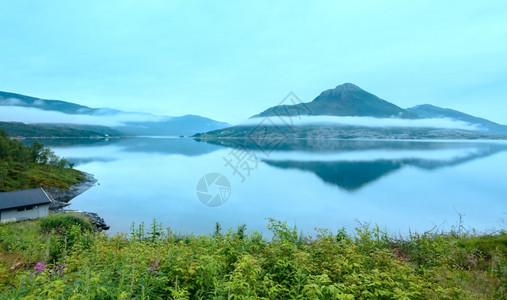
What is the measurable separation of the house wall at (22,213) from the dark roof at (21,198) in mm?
621

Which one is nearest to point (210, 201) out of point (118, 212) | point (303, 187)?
point (118, 212)

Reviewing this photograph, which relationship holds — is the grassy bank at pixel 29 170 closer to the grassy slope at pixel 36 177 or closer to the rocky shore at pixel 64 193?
the grassy slope at pixel 36 177

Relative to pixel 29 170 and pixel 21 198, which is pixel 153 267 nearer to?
pixel 21 198

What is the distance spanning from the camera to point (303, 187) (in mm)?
56875

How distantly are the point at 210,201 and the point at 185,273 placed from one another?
44.2 metres

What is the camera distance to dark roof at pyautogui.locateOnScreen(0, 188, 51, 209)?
92.6 feet

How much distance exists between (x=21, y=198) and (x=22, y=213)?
5.96ft

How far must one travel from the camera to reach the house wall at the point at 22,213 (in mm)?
27703

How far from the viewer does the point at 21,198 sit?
2959 cm

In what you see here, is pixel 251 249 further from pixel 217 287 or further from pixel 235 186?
pixel 235 186

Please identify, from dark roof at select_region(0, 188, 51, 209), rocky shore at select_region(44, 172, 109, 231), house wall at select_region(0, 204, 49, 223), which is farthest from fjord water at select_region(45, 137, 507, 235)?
dark roof at select_region(0, 188, 51, 209)

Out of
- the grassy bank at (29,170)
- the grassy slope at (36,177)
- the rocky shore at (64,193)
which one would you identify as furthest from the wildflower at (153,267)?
the grassy bank at (29,170)

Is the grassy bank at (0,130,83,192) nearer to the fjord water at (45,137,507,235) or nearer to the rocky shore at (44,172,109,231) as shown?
the rocky shore at (44,172,109,231)

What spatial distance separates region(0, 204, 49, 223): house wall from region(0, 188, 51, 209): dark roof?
2.04 feet
